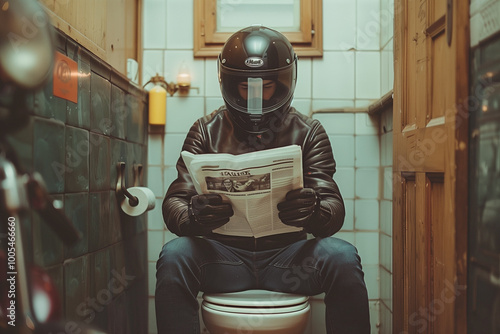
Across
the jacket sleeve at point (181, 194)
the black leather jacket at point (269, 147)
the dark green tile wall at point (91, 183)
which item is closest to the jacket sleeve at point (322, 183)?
the black leather jacket at point (269, 147)

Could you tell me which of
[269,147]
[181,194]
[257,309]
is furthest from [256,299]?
[269,147]

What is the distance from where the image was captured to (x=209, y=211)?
1280 mm

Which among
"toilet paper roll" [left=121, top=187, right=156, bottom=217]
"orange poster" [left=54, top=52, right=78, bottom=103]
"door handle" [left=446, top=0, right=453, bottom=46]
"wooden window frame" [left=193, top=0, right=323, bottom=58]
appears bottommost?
"toilet paper roll" [left=121, top=187, right=156, bottom=217]

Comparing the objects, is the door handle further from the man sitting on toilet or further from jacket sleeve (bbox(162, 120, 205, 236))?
jacket sleeve (bbox(162, 120, 205, 236))

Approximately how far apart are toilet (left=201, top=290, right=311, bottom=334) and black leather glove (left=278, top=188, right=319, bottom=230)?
220 mm

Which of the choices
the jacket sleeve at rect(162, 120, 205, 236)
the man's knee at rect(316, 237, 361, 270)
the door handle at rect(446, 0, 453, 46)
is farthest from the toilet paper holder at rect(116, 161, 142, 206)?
the door handle at rect(446, 0, 453, 46)

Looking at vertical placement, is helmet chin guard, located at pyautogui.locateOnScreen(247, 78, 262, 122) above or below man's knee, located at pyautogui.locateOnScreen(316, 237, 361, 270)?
above

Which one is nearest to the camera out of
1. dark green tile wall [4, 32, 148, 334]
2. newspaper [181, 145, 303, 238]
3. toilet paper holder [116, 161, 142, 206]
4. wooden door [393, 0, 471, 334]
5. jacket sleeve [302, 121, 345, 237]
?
wooden door [393, 0, 471, 334]

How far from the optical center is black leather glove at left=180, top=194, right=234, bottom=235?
128 cm

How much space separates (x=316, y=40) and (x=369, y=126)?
1.43 feet

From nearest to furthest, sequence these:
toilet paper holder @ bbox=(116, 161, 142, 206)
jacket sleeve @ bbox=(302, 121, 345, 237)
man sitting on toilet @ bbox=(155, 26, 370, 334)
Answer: man sitting on toilet @ bbox=(155, 26, 370, 334), jacket sleeve @ bbox=(302, 121, 345, 237), toilet paper holder @ bbox=(116, 161, 142, 206)

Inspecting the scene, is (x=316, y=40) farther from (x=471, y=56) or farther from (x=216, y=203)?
(x=471, y=56)

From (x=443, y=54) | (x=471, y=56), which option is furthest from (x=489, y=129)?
(x=443, y=54)

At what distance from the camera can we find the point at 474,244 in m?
0.88
